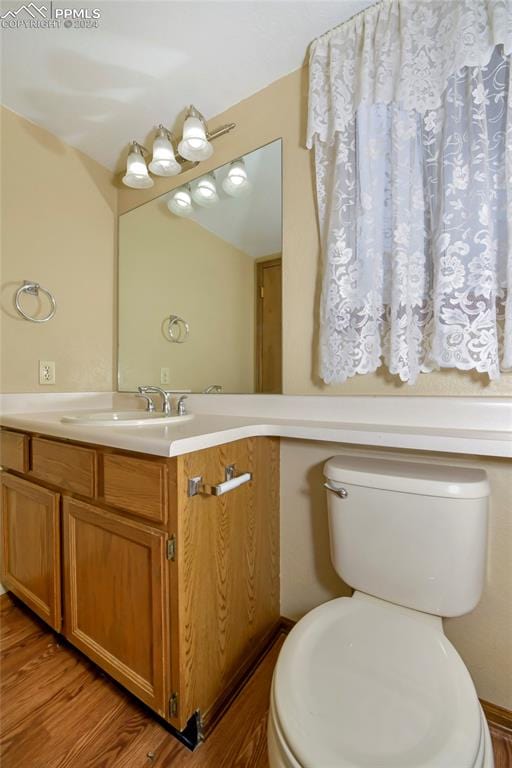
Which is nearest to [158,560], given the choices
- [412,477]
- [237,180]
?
[412,477]

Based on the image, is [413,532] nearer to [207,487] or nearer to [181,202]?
[207,487]

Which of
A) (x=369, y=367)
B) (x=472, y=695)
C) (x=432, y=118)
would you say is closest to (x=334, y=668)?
(x=472, y=695)

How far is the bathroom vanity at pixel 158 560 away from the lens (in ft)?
2.53

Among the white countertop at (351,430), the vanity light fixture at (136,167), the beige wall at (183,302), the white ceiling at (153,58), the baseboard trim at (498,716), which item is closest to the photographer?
the white countertop at (351,430)

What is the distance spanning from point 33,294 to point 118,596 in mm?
1293

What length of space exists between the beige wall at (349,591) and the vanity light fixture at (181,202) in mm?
1170

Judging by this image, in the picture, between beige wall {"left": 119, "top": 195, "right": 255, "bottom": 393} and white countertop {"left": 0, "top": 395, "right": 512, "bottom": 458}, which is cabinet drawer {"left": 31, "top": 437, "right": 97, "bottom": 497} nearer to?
white countertop {"left": 0, "top": 395, "right": 512, "bottom": 458}

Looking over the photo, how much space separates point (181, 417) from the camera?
1.08 meters

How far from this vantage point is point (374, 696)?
22.5 inches

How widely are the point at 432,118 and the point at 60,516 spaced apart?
1.62 meters

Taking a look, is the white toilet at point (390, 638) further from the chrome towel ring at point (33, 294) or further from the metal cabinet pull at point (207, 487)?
the chrome towel ring at point (33, 294)

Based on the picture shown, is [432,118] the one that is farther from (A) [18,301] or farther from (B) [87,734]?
(B) [87,734]

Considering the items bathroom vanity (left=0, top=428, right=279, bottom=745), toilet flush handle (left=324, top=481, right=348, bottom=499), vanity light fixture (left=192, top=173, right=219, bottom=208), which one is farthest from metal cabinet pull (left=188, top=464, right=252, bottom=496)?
vanity light fixture (left=192, top=173, right=219, bottom=208)

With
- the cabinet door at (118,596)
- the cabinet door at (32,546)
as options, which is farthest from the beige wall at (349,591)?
the cabinet door at (32,546)
